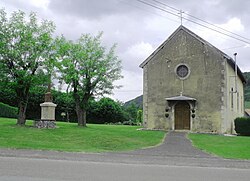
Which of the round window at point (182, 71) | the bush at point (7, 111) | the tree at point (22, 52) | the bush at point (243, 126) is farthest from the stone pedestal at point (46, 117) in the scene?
the bush at point (7, 111)

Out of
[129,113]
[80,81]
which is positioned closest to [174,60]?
[80,81]

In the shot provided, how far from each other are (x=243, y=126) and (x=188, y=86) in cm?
573

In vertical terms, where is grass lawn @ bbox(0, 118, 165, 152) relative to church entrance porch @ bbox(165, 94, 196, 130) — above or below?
below

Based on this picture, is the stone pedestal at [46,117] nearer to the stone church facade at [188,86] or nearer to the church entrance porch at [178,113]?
the stone church facade at [188,86]

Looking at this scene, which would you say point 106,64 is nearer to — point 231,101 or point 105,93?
point 105,93

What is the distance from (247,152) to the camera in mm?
16859

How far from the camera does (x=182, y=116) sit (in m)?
30.4

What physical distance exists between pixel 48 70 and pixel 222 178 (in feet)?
63.4

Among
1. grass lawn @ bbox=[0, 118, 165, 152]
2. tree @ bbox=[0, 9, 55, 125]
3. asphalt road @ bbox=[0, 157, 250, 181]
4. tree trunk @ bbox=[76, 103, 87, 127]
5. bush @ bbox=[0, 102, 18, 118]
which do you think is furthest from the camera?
bush @ bbox=[0, 102, 18, 118]

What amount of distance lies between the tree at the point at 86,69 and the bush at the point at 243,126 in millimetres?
11167

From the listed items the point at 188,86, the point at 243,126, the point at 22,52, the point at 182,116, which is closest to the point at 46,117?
the point at 22,52

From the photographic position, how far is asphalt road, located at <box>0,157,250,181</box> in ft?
27.7

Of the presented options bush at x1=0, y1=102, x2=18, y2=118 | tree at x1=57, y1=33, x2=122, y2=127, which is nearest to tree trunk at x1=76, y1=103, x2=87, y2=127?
tree at x1=57, y1=33, x2=122, y2=127

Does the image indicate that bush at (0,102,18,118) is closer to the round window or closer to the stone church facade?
the stone church facade
